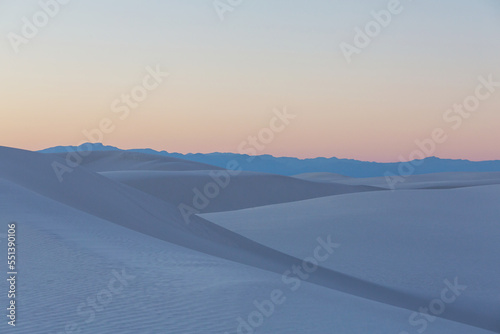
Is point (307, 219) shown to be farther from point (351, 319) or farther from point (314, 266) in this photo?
point (351, 319)

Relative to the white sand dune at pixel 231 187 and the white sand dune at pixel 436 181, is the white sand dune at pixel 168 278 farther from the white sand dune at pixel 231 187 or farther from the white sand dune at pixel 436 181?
the white sand dune at pixel 436 181

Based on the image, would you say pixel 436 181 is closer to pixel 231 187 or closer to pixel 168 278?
pixel 231 187

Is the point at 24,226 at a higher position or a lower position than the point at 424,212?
higher

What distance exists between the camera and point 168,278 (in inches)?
220

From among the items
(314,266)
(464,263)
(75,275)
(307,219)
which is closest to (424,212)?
(307,219)

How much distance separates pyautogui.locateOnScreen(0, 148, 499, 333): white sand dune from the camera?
14.8 ft

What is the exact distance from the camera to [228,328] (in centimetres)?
429

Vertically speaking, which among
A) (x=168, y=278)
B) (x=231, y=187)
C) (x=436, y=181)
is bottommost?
(x=436, y=181)

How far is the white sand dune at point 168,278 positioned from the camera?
452 cm

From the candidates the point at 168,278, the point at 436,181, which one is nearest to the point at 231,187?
the point at 436,181

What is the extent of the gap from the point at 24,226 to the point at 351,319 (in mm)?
4473

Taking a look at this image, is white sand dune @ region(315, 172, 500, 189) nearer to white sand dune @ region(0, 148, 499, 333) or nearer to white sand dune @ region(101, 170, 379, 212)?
white sand dune @ region(101, 170, 379, 212)

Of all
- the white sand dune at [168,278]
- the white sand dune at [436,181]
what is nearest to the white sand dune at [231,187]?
the white sand dune at [436,181]

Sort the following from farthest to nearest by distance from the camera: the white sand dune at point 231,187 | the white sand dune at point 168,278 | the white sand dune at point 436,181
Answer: the white sand dune at point 436,181 → the white sand dune at point 231,187 → the white sand dune at point 168,278
